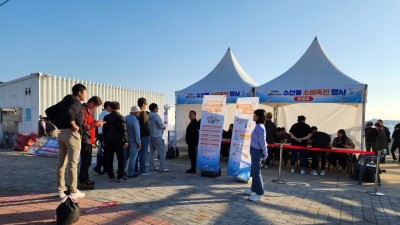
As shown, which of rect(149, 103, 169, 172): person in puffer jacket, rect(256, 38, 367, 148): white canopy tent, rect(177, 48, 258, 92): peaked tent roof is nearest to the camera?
rect(149, 103, 169, 172): person in puffer jacket

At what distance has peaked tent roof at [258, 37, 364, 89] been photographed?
9138 mm

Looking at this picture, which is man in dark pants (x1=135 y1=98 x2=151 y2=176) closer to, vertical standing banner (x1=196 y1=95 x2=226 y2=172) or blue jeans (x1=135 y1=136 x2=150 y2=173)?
blue jeans (x1=135 y1=136 x2=150 y2=173)

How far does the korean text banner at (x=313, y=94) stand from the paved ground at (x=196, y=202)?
2548 millimetres

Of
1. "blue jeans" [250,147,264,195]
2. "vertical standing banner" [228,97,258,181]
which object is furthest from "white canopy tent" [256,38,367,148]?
"blue jeans" [250,147,264,195]

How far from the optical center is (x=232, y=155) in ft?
22.1

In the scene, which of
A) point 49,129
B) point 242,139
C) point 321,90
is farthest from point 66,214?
point 49,129

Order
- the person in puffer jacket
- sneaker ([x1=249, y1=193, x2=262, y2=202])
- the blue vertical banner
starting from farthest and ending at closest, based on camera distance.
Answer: the blue vertical banner < the person in puffer jacket < sneaker ([x1=249, y1=193, x2=262, y2=202])

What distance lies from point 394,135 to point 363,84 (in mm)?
4934

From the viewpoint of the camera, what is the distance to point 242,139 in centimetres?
662

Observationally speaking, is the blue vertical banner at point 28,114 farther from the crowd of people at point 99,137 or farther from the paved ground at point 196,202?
the paved ground at point 196,202

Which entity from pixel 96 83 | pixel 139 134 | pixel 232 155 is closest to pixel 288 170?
pixel 232 155

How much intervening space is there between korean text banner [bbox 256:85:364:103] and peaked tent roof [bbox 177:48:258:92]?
0.85 metres

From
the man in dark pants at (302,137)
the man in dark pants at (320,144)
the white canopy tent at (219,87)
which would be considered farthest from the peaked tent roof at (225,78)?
the man in dark pants at (320,144)

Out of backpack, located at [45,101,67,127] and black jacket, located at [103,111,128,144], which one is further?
black jacket, located at [103,111,128,144]
